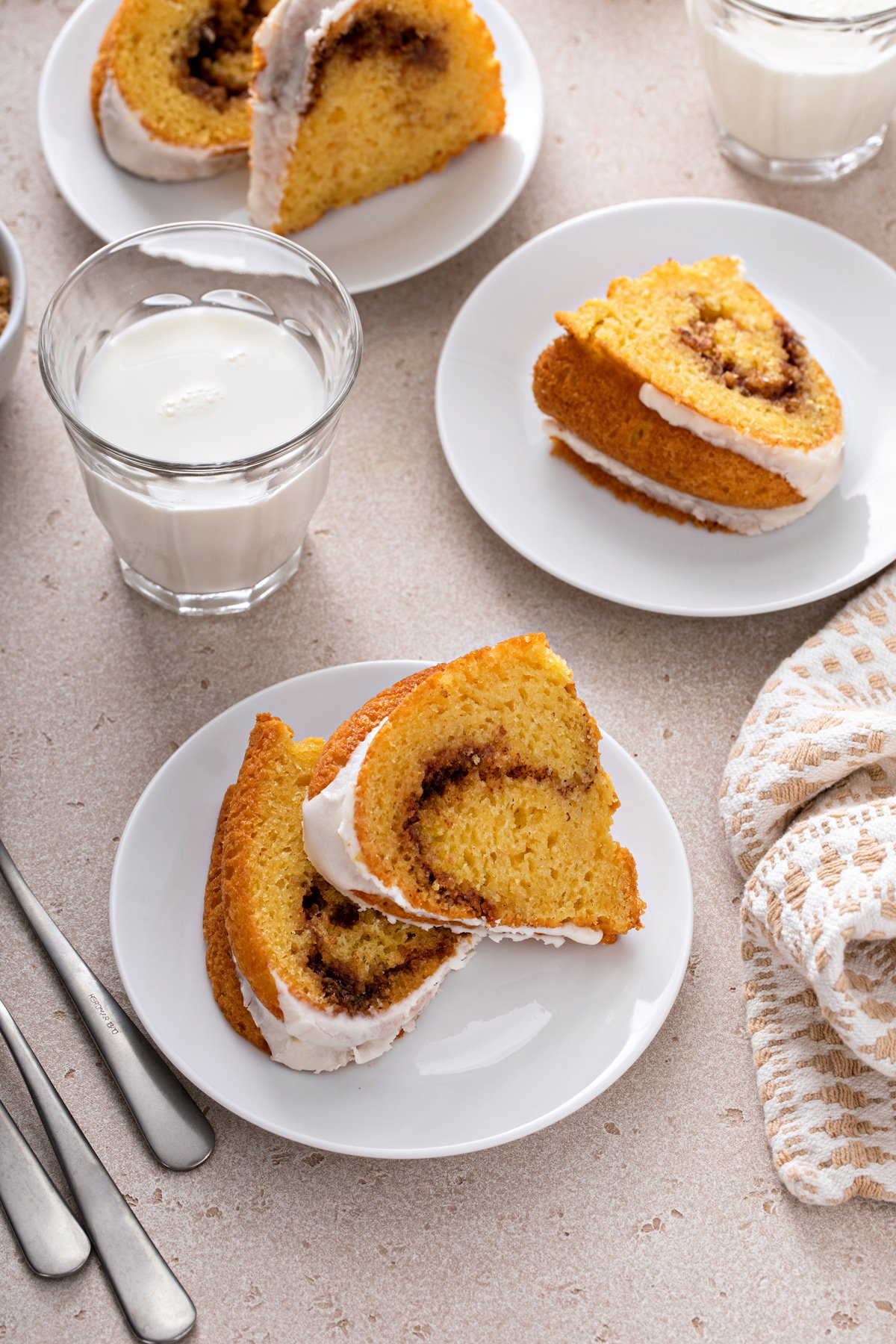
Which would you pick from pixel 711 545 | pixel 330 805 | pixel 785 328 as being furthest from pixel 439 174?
pixel 330 805

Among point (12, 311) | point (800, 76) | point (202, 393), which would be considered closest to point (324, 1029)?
point (202, 393)

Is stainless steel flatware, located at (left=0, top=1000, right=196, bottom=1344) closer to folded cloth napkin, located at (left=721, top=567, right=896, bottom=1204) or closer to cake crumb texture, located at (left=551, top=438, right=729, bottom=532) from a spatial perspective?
folded cloth napkin, located at (left=721, top=567, right=896, bottom=1204)

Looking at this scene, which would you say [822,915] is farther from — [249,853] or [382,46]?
[382,46]

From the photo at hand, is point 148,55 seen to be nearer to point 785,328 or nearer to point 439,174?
point 439,174

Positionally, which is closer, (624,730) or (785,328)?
A: (624,730)

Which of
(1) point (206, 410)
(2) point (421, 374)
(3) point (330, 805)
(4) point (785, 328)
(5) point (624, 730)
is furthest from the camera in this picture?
(2) point (421, 374)

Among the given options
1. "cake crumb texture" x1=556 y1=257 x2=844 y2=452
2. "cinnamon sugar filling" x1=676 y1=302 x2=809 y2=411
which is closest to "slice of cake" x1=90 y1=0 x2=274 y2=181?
"cake crumb texture" x1=556 y1=257 x2=844 y2=452

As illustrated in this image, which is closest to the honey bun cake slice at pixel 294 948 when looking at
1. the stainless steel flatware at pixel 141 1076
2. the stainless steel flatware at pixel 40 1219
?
the stainless steel flatware at pixel 141 1076
